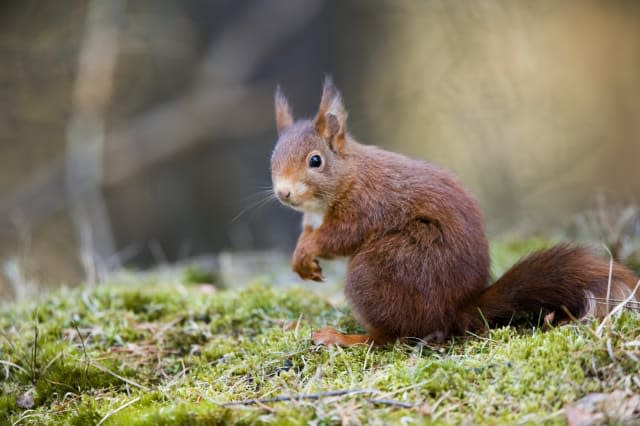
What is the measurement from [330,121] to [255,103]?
6.37 meters

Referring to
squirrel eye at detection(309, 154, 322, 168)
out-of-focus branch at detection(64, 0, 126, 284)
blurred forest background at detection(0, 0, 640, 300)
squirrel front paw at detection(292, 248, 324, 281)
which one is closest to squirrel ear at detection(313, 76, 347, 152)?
squirrel eye at detection(309, 154, 322, 168)

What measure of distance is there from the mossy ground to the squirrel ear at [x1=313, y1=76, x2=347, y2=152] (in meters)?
0.91

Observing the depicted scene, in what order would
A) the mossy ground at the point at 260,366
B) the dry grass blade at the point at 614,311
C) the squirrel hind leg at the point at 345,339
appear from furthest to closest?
the squirrel hind leg at the point at 345,339 → the dry grass blade at the point at 614,311 → the mossy ground at the point at 260,366

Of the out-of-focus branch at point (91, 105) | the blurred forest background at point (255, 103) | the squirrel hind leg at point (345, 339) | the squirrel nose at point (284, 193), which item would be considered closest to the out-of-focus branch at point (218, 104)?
the blurred forest background at point (255, 103)

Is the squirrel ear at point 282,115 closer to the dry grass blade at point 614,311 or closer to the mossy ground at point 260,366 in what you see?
the mossy ground at point 260,366

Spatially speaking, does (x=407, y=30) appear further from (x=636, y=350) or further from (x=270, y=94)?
(x=636, y=350)

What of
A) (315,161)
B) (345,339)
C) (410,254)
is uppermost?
(315,161)

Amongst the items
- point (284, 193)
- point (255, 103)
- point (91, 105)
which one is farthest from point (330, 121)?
point (255, 103)

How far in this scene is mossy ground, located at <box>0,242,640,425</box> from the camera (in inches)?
85.6

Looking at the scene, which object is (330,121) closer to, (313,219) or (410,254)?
(313,219)

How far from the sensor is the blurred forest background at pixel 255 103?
8023 millimetres

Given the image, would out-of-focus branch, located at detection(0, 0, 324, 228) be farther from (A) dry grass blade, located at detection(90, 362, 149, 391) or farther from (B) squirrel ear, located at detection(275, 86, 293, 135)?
(A) dry grass blade, located at detection(90, 362, 149, 391)

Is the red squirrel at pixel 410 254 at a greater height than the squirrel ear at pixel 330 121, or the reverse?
the squirrel ear at pixel 330 121

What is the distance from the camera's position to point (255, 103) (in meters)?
9.47
